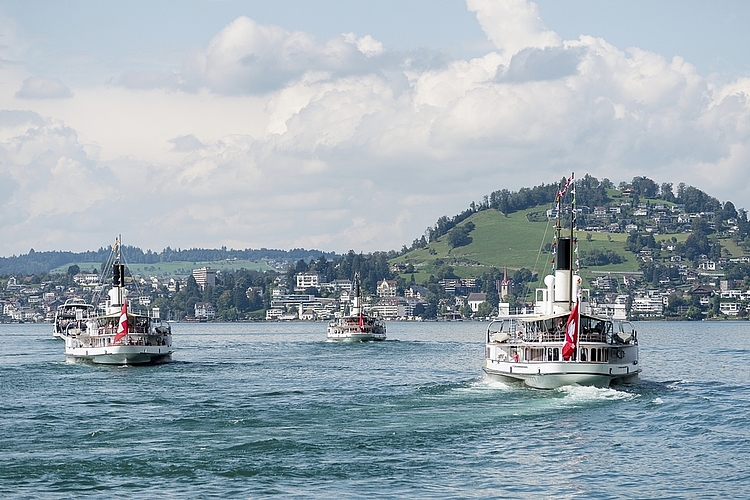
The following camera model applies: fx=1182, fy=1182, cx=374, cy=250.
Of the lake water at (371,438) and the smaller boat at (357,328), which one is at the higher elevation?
the smaller boat at (357,328)

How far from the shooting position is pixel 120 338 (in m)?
101

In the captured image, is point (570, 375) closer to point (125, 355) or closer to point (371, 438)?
point (371, 438)

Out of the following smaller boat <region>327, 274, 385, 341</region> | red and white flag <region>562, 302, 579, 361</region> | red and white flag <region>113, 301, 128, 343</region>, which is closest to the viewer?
red and white flag <region>562, 302, 579, 361</region>

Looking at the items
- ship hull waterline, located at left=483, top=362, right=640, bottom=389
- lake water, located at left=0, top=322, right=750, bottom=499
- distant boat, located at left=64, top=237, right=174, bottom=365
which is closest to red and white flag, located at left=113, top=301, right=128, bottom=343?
distant boat, located at left=64, top=237, right=174, bottom=365

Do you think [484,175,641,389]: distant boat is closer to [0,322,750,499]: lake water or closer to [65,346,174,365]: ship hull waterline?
[0,322,750,499]: lake water

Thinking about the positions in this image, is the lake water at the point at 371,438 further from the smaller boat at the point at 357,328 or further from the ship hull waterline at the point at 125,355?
the smaller boat at the point at 357,328

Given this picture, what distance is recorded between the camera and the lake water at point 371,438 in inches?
1706

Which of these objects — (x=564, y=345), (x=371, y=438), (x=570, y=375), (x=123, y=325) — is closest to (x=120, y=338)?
(x=123, y=325)

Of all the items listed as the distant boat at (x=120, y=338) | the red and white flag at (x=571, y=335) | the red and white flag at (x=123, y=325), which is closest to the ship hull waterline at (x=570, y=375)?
the red and white flag at (x=571, y=335)

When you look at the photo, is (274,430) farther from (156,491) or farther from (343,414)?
(156,491)

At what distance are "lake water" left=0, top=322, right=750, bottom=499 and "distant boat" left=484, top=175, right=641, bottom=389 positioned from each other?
143cm

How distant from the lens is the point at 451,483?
143 ft

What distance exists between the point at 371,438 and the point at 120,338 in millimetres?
51952

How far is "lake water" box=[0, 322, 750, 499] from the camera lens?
142ft
